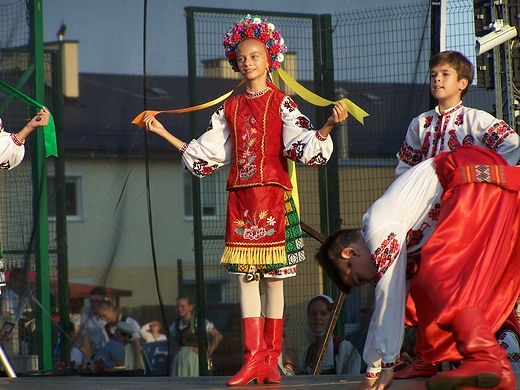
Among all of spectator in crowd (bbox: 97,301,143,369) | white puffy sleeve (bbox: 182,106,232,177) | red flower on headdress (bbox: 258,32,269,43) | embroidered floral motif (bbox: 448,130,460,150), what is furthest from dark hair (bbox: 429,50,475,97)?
spectator in crowd (bbox: 97,301,143,369)

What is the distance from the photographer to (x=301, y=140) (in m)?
3.36

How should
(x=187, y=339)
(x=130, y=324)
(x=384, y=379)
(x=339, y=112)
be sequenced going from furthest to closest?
1. (x=130, y=324)
2. (x=187, y=339)
3. (x=339, y=112)
4. (x=384, y=379)

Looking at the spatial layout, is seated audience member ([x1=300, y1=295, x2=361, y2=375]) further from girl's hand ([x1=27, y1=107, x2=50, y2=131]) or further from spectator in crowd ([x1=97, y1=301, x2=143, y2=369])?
girl's hand ([x1=27, y1=107, x2=50, y2=131])

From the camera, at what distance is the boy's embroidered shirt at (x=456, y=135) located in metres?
3.36

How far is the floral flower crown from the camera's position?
361 centimetres

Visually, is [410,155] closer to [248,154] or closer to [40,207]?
[248,154]

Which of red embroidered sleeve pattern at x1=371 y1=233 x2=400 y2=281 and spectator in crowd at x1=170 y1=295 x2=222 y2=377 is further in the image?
spectator in crowd at x1=170 y1=295 x2=222 y2=377

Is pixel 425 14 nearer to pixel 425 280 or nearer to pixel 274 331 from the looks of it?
pixel 274 331

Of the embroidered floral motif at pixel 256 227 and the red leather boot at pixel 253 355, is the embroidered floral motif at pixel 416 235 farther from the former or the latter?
the red leather boot at pixel 253 355

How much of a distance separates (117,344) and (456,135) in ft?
8.30

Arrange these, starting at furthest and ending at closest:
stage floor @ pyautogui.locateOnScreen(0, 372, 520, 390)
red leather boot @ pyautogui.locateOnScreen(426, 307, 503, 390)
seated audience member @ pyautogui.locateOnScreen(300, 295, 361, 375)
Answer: seated audience member @ pyautogui.locateOnScreen(300, 295, 361, 375) → stage floor @ pyautogui.locateOnScreen(0, 372, 520, 390) → red leather boot @ pyautogui.locateOnScreen(426, 307, 503, 390)

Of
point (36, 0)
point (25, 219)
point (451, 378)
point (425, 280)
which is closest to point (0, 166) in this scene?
point (25, 219)

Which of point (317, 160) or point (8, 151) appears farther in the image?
point (8, 151)

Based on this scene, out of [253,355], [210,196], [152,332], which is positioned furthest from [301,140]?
[152,332]
